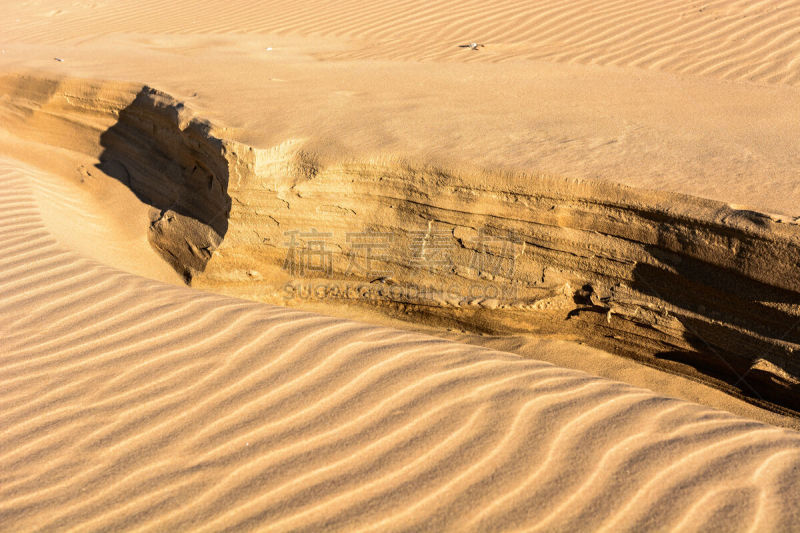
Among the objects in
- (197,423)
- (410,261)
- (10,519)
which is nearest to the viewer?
(10,519)

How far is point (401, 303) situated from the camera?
3.85 m

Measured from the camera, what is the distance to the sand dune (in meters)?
6.57

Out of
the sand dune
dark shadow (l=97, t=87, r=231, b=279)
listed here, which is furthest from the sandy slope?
the sand dune


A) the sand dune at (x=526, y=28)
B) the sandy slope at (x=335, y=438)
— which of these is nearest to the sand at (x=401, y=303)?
the sandy slope at (x=335, y=438)

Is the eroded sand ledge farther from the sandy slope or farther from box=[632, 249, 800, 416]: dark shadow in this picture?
the sandy slope

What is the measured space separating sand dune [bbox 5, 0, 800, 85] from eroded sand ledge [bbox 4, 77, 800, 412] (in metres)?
4.01

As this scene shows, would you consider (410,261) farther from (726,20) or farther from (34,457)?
(726,20)

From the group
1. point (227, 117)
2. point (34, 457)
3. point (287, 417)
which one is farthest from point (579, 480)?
point (227, 117)

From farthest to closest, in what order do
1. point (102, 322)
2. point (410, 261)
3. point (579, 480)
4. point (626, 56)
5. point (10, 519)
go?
point (626, 56) → point (410, 261) → point (102, 322) → point (579, 480) → point (10, 519)

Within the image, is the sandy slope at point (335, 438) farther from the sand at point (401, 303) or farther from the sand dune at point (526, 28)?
the sand dune at point (526, 28)

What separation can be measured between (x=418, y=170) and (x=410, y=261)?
1.88 ft

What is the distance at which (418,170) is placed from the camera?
142 inches

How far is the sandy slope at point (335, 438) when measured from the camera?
1798 millimetres

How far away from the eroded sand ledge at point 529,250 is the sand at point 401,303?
0.02 metres
